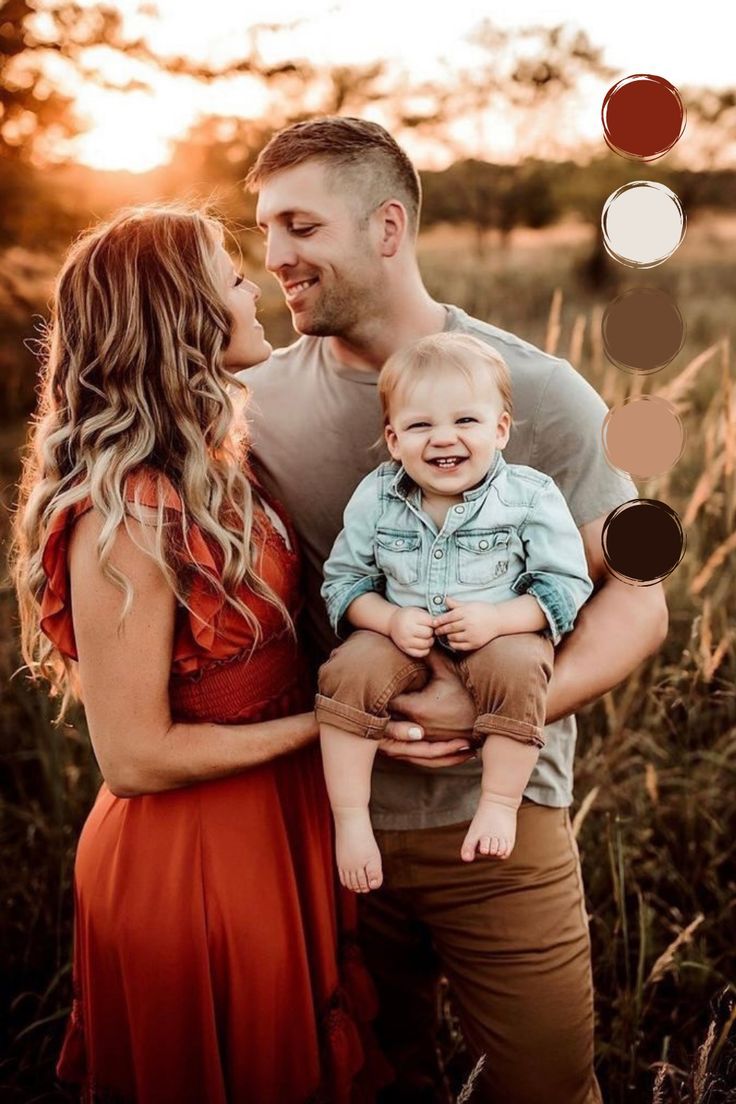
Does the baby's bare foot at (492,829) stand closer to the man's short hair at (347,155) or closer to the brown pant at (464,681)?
the brown pant at (464,681)

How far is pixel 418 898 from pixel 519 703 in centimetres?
68

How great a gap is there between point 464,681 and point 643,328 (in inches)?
31.0

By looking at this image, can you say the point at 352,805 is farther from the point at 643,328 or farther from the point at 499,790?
the point at 643,328

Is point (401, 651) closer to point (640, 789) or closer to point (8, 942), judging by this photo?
point (640, 789)

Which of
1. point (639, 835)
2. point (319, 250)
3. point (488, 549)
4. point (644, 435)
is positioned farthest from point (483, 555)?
point (639, 835)

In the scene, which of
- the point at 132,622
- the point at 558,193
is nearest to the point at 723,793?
the point at 132,622

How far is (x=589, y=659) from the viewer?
2070 mm

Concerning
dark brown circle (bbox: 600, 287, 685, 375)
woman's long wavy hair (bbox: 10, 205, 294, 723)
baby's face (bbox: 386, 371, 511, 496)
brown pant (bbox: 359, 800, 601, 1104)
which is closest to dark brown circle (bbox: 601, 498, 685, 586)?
dark brown circle (bbox: 600, 287, 685, 375)

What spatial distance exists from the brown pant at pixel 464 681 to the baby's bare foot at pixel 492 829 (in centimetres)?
12

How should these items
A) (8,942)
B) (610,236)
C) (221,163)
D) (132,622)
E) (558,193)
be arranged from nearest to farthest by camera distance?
(610,236)
(132,622)
(8,942)
(221,163)
(558,193)

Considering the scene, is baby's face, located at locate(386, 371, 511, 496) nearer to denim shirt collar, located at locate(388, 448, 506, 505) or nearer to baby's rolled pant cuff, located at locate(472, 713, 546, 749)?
denim shirt collar, located at locate(388, 448, 506, 505)

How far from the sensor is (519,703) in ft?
5.92

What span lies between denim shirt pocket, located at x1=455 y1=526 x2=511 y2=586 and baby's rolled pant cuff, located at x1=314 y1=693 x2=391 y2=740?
314 mm

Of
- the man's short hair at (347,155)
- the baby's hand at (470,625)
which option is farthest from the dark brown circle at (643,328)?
the man's short hair at (347,155)
